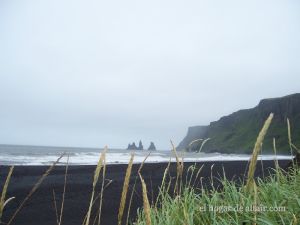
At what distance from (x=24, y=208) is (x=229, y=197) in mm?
12530

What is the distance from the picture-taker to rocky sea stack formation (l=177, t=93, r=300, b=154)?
128500 mm

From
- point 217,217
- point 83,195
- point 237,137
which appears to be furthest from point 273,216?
point 237,137

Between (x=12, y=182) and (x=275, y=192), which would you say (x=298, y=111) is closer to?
(x=12, y=182)

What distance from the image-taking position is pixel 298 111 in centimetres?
12900

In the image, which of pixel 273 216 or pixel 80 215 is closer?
pixel 273 216

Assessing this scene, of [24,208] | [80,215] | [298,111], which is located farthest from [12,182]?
[298,111]

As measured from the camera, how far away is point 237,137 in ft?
522

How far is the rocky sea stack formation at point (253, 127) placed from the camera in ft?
422

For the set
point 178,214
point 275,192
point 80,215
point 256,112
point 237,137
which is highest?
point 256,112

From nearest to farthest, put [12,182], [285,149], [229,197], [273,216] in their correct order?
1. [273,216]
2. [229,197]
3. [12,182]
4. [285,149]

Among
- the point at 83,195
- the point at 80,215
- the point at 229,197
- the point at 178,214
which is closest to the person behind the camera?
the point at 178,214

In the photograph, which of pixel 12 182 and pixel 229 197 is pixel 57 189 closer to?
pixel 12 182

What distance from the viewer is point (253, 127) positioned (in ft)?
515

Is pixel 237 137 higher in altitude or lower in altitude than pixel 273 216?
higher
